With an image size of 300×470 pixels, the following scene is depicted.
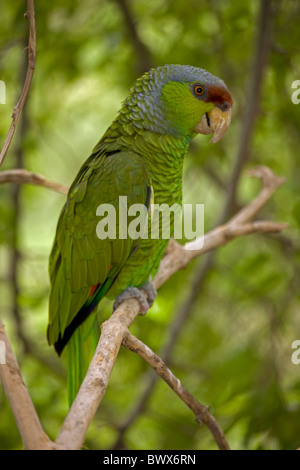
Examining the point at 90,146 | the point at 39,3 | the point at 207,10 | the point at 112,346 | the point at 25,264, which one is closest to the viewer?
the point at 112,346

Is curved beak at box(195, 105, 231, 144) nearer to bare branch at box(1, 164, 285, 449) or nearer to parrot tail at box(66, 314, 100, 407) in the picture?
bare branch at box(1, 164, 285, 449)

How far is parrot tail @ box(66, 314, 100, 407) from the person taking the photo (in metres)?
1.68

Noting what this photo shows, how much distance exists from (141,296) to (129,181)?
0.39 meters

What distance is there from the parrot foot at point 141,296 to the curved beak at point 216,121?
558mm

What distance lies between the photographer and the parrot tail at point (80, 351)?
5.50 ft

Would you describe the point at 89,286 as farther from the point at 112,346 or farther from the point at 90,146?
the point at 90,146

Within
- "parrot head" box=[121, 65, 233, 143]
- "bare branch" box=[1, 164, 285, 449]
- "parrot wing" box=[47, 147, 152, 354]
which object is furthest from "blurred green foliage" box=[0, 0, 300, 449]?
"parrot head" box=[121, 65, 233, 143]

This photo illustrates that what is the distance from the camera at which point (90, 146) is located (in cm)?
342

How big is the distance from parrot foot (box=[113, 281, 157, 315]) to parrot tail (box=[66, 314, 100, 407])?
120mm

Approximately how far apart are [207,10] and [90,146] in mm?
1334

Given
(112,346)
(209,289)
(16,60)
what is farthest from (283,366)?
(16,60)

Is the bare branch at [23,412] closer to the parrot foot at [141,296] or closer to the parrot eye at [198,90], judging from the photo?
the parrot foot at [141,296]

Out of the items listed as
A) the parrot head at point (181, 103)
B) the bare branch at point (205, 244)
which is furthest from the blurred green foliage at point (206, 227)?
the parrot head at point (181, 103)

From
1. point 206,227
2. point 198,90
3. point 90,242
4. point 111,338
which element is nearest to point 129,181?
point 90,242
